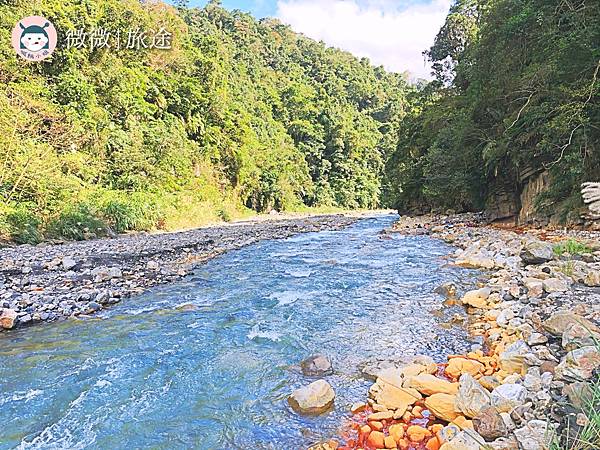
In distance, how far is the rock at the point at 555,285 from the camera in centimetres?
562

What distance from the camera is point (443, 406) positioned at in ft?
10.9

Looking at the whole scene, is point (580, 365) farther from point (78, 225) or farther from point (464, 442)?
point (78, 225)

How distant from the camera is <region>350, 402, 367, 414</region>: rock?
358 cm

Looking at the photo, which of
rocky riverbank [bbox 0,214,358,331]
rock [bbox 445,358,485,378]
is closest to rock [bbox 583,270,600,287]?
rock [bbox 445,358,485,378]

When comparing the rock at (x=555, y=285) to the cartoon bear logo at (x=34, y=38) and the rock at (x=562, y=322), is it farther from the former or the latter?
the cartoon bear logo at (x=34, y=38)

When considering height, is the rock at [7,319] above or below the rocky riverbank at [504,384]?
below

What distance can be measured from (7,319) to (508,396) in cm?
595

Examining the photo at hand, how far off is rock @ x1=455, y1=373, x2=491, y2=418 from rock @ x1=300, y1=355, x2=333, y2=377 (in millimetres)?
1449

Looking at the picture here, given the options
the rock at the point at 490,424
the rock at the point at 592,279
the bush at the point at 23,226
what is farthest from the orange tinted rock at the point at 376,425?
the bush at the point at 23,226

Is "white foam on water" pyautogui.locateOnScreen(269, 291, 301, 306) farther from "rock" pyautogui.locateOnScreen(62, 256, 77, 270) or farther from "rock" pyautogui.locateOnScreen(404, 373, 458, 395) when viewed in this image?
"rock" pyautogui.locateOnScreen(62, 256, 77, 270)

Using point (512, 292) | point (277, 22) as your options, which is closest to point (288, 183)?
point (512, 292)

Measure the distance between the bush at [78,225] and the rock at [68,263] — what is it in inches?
176

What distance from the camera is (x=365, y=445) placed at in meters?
3.11

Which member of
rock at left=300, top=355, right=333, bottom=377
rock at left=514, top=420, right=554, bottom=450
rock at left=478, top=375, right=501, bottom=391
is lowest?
rock at left=300, top=355, right=333, bottom=377
